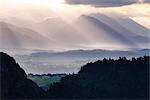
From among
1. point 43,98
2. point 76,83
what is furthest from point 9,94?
point 76,83

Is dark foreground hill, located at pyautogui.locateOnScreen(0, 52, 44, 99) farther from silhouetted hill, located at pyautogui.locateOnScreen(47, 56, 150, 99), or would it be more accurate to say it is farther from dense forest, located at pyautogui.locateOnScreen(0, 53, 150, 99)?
silhouetted hill, located at pyautogui.locateOnScreen(47, 56, 150, 99)

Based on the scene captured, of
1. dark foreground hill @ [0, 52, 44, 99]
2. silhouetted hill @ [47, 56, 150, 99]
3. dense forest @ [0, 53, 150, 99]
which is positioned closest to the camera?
dark foreground hill @ [0, 52, 44, 99]

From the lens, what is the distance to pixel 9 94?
117125 millimetres

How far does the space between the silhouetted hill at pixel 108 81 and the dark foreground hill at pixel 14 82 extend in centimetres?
559

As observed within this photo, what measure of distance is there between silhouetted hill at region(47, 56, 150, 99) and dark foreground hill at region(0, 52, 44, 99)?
18.3ft

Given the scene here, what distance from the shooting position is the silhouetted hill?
12825cm

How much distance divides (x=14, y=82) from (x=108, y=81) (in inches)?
1127

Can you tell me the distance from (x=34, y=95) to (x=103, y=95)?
2023 centimetres

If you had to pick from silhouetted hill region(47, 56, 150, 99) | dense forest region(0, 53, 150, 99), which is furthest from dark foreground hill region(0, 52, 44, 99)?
silhouetted hill region(47, 56, 150, 99)

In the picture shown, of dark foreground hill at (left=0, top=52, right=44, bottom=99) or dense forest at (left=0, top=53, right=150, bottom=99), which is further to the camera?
dense forest at (left=0, top=53, right=150, bottom=99)

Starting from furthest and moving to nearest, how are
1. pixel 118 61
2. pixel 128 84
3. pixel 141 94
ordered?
pixel 118 61
pixel 128 84
pixel 141 94

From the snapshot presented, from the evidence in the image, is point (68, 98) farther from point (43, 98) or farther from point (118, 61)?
point (118, 61)

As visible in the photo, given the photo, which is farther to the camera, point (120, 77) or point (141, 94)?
point (120, 77)

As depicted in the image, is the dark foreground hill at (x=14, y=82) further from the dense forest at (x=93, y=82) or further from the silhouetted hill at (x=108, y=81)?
the silhouetted hill at (x=108, y=81)
